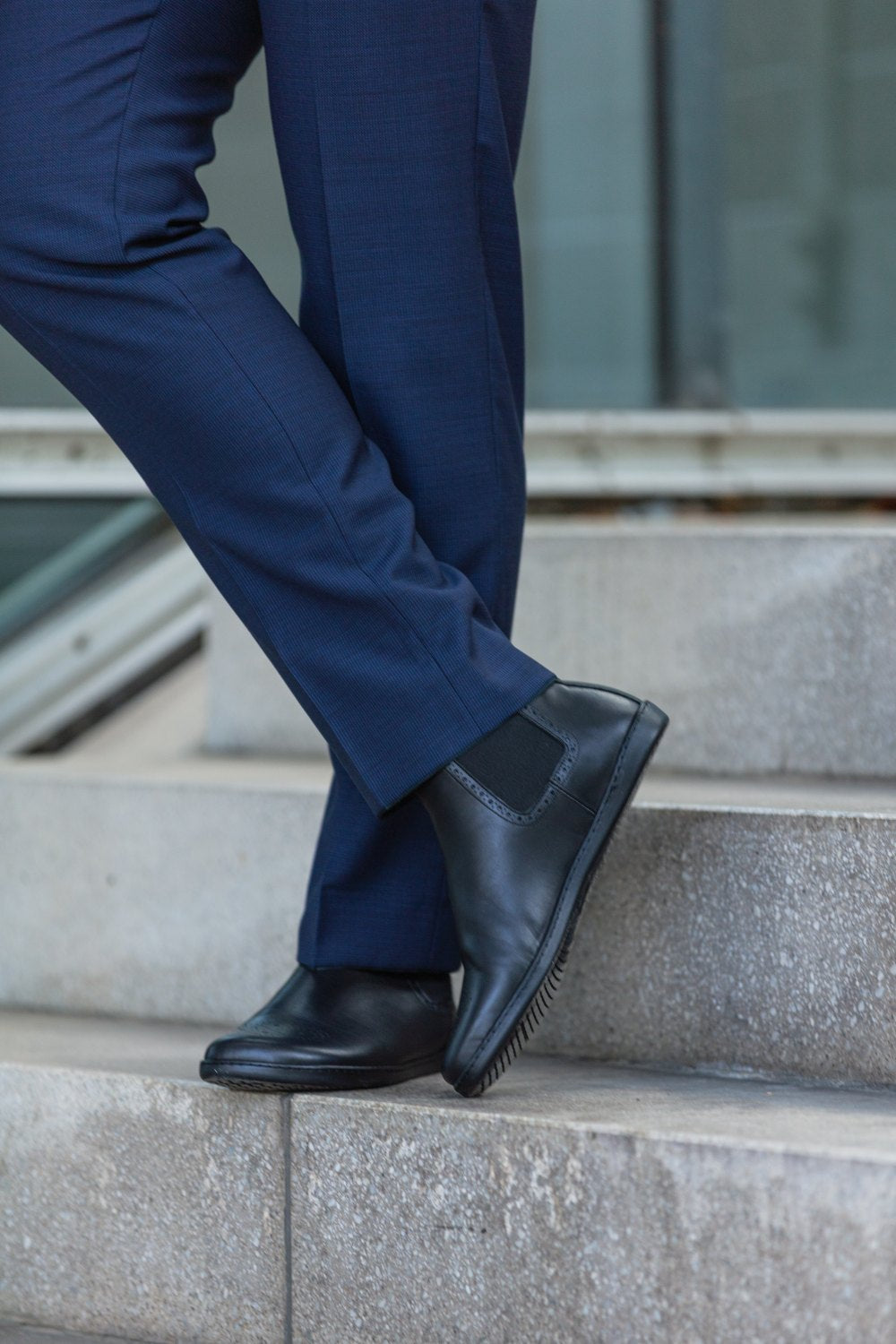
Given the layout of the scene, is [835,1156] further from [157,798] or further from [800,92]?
[800,92]

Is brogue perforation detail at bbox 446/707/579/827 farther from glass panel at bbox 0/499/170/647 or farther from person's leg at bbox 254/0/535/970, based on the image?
glass panel at bbox 0/499/170/647

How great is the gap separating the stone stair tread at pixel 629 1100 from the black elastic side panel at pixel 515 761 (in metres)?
0.19

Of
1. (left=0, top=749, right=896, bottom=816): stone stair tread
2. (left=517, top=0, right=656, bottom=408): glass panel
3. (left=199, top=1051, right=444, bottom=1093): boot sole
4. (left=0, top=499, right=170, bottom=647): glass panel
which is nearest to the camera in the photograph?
(left=199, top=1051, right=444, bottom=1093): boot sole

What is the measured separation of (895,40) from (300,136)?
160 centimetres

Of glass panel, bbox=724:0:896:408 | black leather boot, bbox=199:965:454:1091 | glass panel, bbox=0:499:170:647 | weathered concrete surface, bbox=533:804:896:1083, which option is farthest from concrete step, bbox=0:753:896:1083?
glass panel, bbox=724:0:896:408

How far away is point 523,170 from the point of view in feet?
7.60

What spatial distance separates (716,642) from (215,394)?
67cm

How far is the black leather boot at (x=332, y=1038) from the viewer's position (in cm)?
95

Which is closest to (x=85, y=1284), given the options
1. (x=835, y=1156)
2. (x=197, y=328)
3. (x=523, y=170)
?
(x=835, y=1156)

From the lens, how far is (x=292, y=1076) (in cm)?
95

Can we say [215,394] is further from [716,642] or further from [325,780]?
[716,642]

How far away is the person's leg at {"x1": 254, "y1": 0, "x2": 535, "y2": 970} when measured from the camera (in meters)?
0.87

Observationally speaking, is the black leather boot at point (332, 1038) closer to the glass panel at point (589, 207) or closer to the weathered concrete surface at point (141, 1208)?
the weathered concrete surface at point (141, 1208)

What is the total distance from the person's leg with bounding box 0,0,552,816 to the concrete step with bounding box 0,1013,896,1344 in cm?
23
